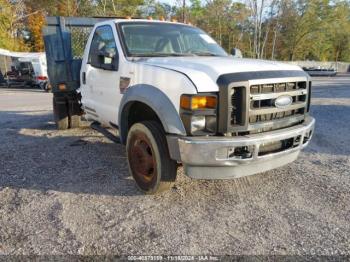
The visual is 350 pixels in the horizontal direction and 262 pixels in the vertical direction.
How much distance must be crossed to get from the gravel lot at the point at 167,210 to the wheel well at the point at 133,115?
27.5 inches

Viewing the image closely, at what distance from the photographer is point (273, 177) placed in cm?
464

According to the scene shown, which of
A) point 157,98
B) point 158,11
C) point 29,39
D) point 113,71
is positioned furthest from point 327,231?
point 158,11

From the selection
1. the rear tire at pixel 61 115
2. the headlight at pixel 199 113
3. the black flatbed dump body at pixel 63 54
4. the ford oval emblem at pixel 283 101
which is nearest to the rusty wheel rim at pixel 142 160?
the headlight at pixel 199 113

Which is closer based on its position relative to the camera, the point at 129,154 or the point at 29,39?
the point at 129,154

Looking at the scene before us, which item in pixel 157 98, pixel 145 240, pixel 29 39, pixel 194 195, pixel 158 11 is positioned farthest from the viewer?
pixel 158 11

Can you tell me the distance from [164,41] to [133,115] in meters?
1.23

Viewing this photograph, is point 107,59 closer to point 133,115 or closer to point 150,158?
point 133,115

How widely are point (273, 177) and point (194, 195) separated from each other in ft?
4.04

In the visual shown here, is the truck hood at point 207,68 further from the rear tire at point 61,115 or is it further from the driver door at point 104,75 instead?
the rear tire at point 61,115

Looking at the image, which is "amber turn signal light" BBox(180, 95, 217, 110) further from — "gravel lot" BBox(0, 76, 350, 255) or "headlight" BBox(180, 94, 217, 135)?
"gravel lot" BBox(0, 76, 350, 255)

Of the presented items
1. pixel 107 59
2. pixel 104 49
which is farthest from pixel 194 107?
pixel 104 49

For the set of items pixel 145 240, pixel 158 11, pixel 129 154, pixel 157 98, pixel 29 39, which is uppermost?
pixel 158 11

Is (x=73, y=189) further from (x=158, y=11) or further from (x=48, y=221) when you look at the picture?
(x=158, y=11)

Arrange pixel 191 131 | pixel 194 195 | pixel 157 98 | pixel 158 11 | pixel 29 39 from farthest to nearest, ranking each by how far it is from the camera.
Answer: pixel 158 11
pixel 29 39
pixel 194 195
pixel 157 98
pixel 191 131
